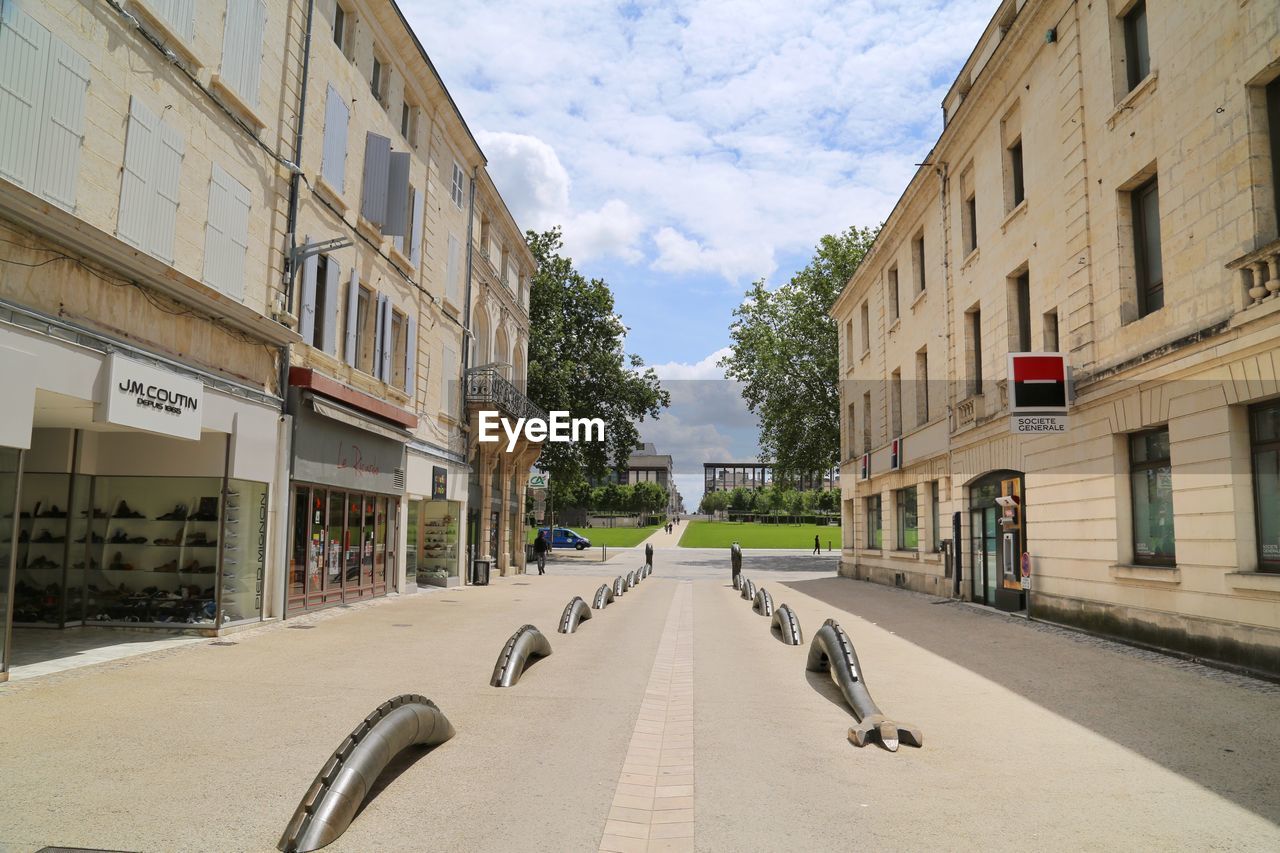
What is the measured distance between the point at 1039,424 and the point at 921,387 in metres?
11.1

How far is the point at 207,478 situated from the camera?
12.7 metres

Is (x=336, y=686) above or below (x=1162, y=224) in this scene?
below

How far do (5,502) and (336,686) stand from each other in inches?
142

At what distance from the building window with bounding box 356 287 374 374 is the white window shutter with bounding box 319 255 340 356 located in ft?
5.56

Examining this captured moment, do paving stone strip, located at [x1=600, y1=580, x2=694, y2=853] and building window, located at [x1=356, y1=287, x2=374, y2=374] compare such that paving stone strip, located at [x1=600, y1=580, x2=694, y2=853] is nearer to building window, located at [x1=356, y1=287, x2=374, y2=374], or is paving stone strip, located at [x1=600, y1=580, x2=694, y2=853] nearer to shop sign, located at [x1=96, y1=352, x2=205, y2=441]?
shop sign, located at [x1=96, y1=352, x2=205, y2=441]

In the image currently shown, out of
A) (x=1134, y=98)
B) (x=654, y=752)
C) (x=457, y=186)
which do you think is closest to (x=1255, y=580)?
(x=1134, y=98)

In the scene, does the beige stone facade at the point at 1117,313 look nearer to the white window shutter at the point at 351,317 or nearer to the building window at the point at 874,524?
the building window at the point at 874,524

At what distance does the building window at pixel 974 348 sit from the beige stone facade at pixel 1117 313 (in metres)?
0.05

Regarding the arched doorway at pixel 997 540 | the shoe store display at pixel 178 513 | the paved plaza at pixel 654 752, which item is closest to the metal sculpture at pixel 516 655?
the paved plaza at pixel 654 752

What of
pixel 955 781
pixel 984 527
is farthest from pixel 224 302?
pixel 984 527

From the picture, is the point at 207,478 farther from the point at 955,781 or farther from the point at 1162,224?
the point at 1162,224

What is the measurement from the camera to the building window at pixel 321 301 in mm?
15898

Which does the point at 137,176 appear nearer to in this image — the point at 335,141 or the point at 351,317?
the point at 335,141

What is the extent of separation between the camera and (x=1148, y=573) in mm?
11805
